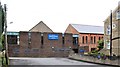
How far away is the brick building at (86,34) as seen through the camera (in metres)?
67.9

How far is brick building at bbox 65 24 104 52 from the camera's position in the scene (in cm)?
6792

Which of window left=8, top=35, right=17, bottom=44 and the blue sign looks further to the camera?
the blue sign

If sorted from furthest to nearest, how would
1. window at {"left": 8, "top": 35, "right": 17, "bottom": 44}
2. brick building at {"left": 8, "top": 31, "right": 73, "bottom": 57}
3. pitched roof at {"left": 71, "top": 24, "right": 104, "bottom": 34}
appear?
1. pitched roof at {"left": 71, "top": 24, "right": 104, "bottom": 34}
2. window at {"left": 8, "top": 35, "right": 17, "bottom": 44}
3. brick building at {"left": 8, "top": 31, "right": 73, "bottom": 57}

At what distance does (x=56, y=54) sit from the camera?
59.9 metres

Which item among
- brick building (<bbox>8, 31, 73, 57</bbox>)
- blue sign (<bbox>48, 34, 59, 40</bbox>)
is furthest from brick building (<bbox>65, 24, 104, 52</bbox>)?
blue sign (<bbox>48, 34, 59, 40</bbox>)

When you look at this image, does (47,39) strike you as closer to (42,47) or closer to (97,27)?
(42,47)

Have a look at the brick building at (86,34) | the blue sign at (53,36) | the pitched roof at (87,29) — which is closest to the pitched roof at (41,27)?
the brick building at (86,34)

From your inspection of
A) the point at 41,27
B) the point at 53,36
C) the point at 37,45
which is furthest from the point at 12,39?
the point at 41,27

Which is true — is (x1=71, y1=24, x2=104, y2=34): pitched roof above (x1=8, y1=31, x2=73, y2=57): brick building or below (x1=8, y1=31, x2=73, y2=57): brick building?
above

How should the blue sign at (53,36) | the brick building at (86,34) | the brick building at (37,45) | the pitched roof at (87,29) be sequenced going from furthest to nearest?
the pitched roof at (87,29)
the brick building at (86,34)
the blue sign at (53,36)
the brick building at (37,45)

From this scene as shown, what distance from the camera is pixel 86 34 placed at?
69438 mm

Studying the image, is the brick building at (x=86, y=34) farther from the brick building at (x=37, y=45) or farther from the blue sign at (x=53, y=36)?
the blue sign at (x=53, y=36)

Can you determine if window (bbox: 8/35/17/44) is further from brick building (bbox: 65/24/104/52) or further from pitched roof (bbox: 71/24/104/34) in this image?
pitched roof (bbox: 71/24/104/34)

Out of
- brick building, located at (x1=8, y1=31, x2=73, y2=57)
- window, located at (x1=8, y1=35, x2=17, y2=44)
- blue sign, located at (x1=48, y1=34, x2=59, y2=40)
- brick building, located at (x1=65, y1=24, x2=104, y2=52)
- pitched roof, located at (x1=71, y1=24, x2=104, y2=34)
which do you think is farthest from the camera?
pitched roof, located at (x1=71, y1=24, x2=104, y2=34)
